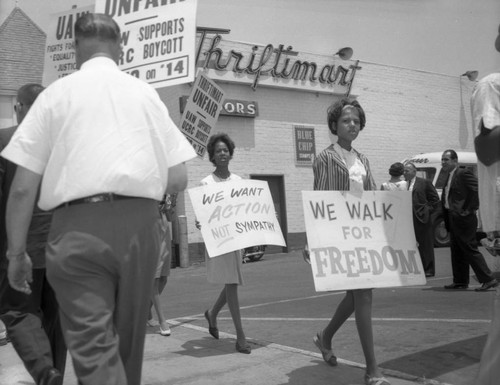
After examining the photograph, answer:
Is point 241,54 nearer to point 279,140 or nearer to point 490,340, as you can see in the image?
point 279,140

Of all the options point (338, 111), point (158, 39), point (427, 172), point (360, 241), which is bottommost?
point (360, 241)

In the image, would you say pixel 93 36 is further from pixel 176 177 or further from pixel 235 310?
pixel 235 310

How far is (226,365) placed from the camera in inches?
189

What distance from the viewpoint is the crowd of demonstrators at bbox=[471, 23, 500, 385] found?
2.69m

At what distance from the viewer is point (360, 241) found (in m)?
4.36

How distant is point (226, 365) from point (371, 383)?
124 cm

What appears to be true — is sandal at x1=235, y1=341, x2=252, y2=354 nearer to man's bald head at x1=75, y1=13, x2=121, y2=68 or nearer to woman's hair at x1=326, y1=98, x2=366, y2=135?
woman's hair at x1=326, y1=98, x2=366, y2=135

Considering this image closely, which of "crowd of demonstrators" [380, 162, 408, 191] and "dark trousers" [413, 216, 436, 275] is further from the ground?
"crowd of demonstrators" [380, 162, 408, 191]

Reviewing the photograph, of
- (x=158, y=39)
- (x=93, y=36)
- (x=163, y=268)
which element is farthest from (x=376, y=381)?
(x=158, y=39)

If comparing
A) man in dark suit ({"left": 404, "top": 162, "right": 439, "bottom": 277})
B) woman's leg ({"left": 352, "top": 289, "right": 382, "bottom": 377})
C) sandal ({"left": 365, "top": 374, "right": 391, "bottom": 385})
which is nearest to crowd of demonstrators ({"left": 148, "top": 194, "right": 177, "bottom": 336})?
→ woman's leg ({"left": 352, "top": 289, "right": 382, "bottom": 377})

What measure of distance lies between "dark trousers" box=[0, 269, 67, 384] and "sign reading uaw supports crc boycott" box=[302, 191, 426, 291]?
1.69 meters

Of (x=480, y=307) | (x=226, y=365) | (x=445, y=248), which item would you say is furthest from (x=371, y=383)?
(x=445, y=248)

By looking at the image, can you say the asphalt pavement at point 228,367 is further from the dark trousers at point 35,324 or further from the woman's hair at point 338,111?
the woman's hair at point 338,111

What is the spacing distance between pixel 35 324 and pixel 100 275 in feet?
4.42
